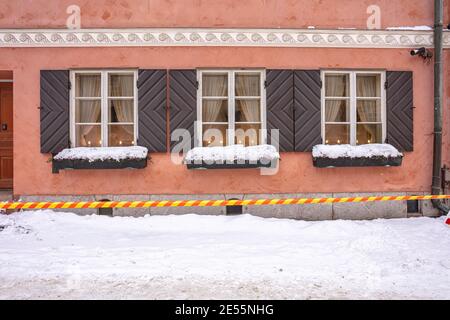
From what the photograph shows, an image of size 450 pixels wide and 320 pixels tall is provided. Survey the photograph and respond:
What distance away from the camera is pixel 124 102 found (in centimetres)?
743

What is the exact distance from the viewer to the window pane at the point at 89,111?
24.4 feet

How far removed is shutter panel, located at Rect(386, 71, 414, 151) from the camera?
737 cm

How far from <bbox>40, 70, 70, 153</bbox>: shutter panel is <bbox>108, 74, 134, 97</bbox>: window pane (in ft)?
3.02

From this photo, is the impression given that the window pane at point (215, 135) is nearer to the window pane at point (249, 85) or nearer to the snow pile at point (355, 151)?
the window pane at point (249, 85)

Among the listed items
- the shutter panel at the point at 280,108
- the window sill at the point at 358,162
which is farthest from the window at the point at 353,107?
the shutter panel at the point at 280,108

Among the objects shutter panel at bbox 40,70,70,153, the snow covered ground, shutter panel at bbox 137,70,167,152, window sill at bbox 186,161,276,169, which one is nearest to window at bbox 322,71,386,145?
window sill at bbox 186,161,276,169

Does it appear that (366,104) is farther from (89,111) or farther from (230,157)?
(89,111)

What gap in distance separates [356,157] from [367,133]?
2.84 feet

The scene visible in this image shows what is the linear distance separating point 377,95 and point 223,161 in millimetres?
3939

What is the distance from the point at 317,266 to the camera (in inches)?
168

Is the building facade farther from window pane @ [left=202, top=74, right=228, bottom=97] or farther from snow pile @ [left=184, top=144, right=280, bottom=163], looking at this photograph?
snow pile @ [left=184, top=144, right=280, bottom=163]

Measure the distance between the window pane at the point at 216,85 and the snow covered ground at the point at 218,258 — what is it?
2.78m

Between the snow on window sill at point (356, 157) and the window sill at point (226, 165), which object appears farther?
the snow on window sill at point (356, 157)
